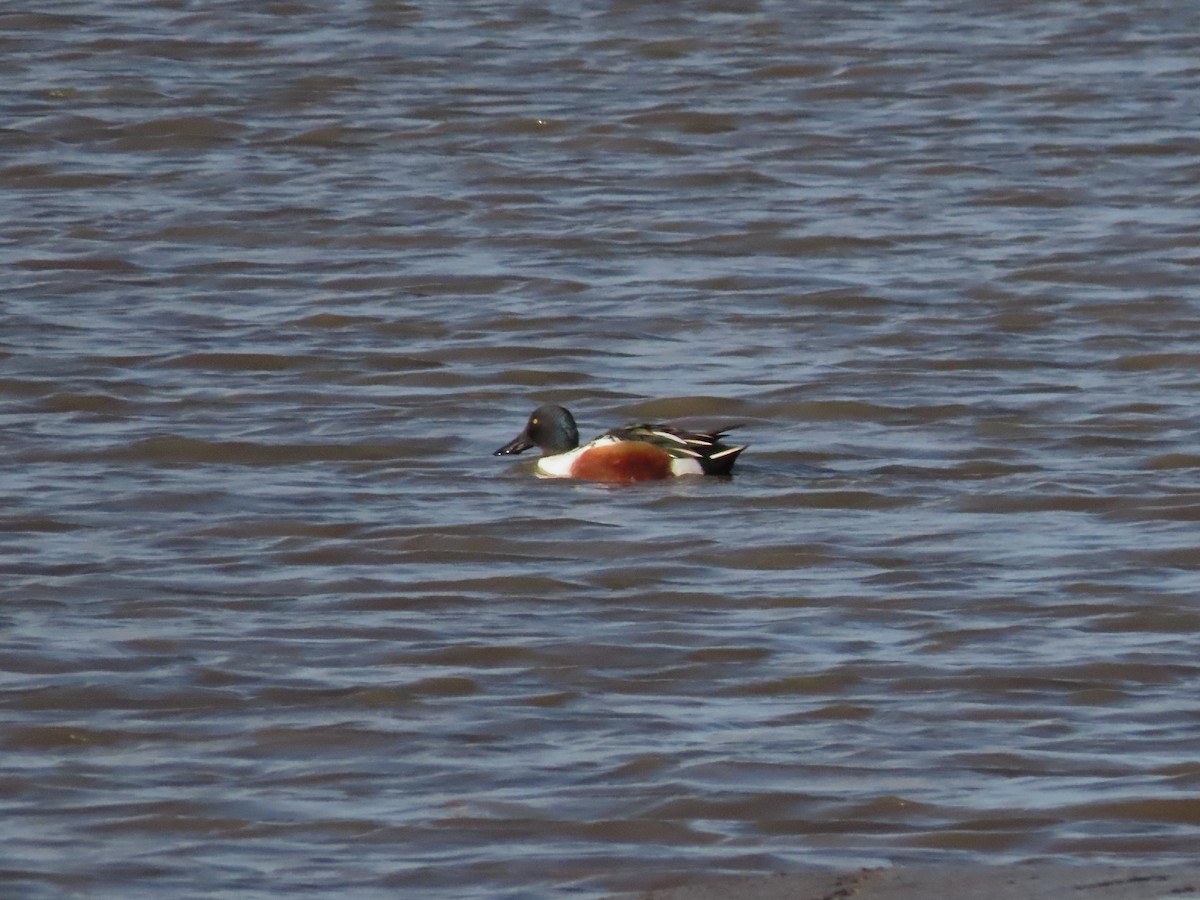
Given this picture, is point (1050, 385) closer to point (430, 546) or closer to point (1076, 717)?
point (430, 546)

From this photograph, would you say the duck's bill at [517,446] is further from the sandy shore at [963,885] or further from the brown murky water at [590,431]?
the sandy shore at [963,885]

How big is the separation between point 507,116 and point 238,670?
967 centimetres

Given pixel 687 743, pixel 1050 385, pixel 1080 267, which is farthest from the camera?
pixel 1080 267

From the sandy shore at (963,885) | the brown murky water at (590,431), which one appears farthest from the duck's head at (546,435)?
the sandy shore at (963,885)

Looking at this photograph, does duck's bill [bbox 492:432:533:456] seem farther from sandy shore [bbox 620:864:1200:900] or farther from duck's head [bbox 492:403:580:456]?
sandy shore [bbox 620:864:1200:900]

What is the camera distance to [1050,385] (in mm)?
10922

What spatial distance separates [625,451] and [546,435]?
33cm

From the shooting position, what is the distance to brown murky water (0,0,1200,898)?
6.20 meters

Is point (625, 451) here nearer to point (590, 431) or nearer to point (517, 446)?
point (517, 446)

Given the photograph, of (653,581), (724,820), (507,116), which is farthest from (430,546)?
(507,116)

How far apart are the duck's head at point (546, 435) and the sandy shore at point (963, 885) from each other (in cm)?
446

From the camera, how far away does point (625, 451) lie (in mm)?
9781

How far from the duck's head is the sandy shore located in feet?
14.6

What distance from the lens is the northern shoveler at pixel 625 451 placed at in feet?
31.8
